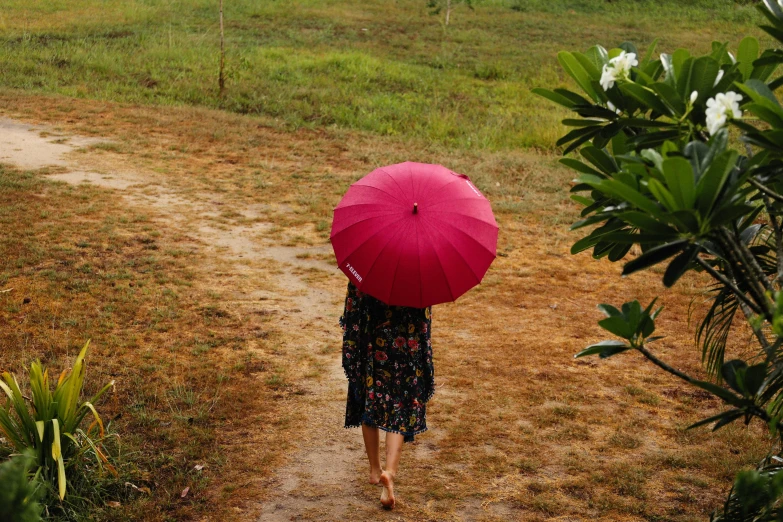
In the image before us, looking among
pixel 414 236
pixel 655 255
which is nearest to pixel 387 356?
pixel 414 236

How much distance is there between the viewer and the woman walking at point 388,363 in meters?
3.59

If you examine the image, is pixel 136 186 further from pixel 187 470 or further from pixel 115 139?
pixel 187 470

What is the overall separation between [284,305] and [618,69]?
4397 mm

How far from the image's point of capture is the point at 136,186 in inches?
339

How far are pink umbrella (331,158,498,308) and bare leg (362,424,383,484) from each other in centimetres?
68

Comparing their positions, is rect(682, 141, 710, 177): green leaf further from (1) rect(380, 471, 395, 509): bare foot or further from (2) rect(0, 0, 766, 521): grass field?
(2) rect(0, 0, 766, 521): grass field

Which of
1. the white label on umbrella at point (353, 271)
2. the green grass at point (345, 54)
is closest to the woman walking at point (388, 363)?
the white label on umbrella at point (353, 271)

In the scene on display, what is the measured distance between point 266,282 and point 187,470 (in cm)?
278

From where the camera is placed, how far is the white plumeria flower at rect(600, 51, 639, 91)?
2047mm

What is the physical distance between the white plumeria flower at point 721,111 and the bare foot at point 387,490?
7.50ft

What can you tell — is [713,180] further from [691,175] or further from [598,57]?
[598,57]

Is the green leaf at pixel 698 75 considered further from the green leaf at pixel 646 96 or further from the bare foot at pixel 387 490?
the bare foot at pixel 387 490

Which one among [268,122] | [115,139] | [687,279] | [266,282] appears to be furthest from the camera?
[268,122]

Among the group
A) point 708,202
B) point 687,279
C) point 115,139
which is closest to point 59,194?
point 115,139
